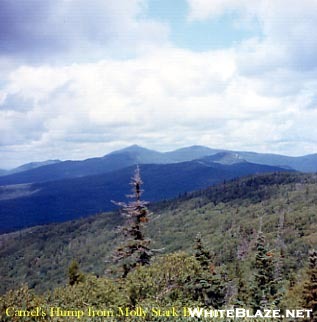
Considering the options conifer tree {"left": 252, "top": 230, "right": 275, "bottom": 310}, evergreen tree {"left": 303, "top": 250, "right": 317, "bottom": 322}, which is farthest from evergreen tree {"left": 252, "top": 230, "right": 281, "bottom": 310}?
evergreen tree {"left": 303, "top": 250, "right": 317, "bottom": 322}

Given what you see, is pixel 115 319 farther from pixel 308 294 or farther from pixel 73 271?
pixel 73 271

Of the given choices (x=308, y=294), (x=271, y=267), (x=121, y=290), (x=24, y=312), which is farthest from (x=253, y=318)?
(x=271, y=267)

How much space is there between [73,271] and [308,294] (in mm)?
28883

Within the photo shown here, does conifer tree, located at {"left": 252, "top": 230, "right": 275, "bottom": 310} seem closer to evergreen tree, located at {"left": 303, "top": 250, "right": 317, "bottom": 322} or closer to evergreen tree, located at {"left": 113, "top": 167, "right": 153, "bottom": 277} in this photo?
evergreen tree, located at {"left": 303, "top": 250, "right": 317, "bottom": 322}

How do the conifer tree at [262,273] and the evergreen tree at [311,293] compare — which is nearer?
the evergreen tree at [311,293]

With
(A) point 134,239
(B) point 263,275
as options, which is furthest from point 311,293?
(B) point 263,275

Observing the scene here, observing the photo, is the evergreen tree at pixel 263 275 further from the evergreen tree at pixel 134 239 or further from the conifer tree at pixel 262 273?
the evergreen tree at pixel 134 239

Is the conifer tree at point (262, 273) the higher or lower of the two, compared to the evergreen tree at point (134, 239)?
lower

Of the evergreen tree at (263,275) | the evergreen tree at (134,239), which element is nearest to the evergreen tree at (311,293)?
the evergreen tree at (263,275)

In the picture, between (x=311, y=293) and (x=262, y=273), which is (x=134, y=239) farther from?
(x=262, y=273)

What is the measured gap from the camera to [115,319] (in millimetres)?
12742

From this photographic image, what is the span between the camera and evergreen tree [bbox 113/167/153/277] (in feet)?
83.4

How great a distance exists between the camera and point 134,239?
2594cm

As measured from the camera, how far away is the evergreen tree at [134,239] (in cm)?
2542
